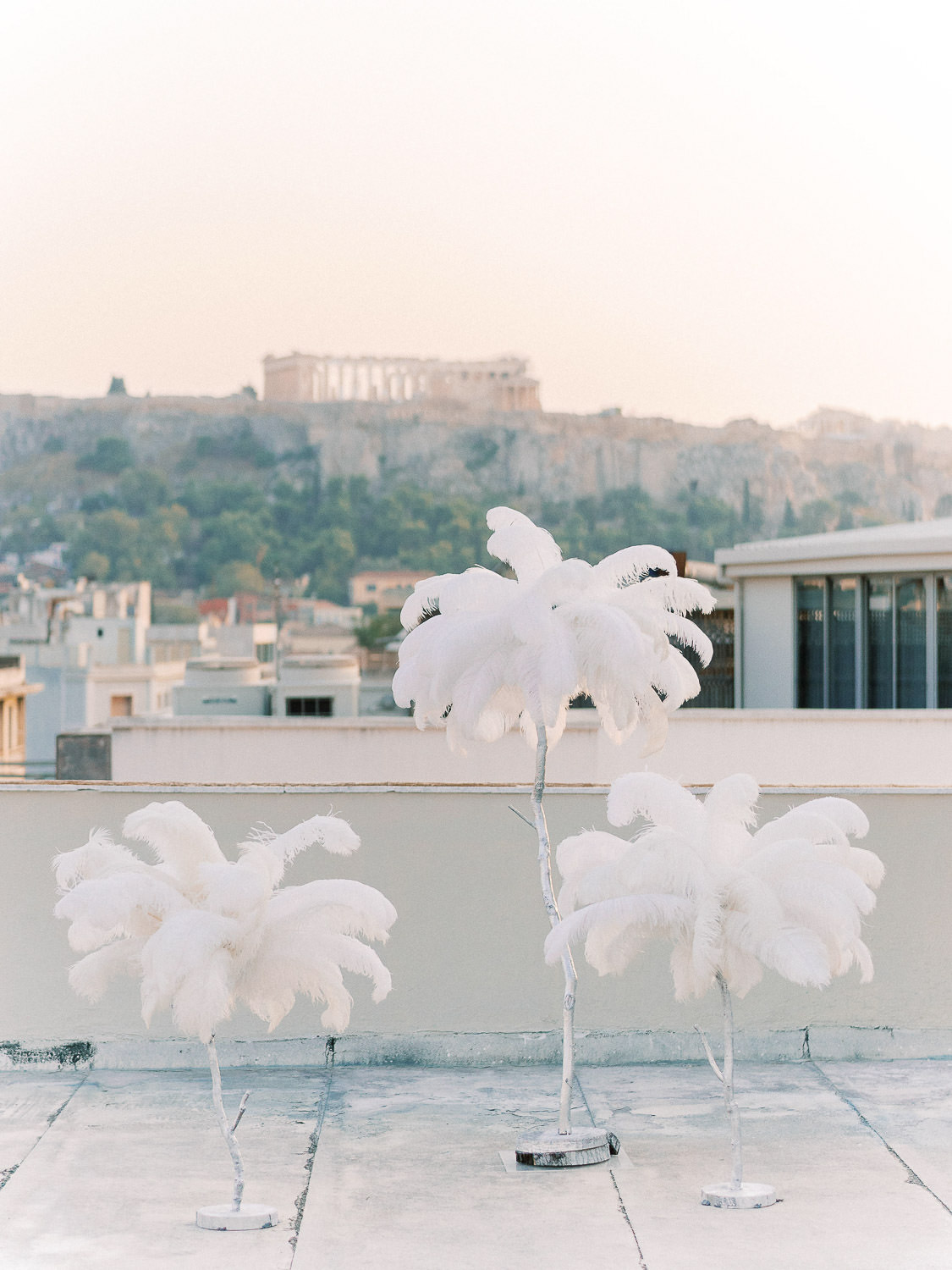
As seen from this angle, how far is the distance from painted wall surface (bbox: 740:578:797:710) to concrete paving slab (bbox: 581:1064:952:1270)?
8.67 meters

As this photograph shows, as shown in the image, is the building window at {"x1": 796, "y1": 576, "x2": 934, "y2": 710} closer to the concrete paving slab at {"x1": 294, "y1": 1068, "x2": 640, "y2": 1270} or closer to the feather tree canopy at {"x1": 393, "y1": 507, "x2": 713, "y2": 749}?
the concrete paving slab at {"x1": 294, "y1": 1068, "x2": 640, "y2": 1270}

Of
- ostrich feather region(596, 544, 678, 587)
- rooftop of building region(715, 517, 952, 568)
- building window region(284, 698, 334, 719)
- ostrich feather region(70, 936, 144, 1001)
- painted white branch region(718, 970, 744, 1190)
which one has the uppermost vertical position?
rooftop of building region(715, 517, 952, 568)

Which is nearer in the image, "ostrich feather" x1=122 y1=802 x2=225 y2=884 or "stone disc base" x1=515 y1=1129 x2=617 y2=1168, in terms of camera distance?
"ostrich feather" x1=122 y1=802 x2=225 y2=884

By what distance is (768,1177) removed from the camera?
7.81 meters

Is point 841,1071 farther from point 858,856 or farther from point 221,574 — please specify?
point 221,574

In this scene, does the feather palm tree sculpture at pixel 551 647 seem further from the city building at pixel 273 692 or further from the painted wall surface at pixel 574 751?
the city building at pixel 273 692

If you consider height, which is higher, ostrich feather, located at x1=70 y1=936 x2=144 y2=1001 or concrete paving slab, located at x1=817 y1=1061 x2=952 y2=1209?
ostrich feather, located at x1=70 y1=936 x2=144 y2=1001

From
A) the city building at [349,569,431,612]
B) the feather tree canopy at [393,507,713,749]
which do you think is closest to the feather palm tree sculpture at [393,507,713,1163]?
the feather tree canopy at [393,507,713,749]

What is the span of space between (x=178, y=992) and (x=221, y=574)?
178m

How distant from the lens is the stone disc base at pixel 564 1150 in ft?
26.1

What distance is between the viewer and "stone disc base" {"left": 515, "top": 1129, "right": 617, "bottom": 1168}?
796 cm

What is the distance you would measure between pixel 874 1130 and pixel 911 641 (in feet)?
28.4

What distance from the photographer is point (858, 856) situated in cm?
765

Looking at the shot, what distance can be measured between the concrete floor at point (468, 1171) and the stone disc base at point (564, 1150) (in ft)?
0.34
